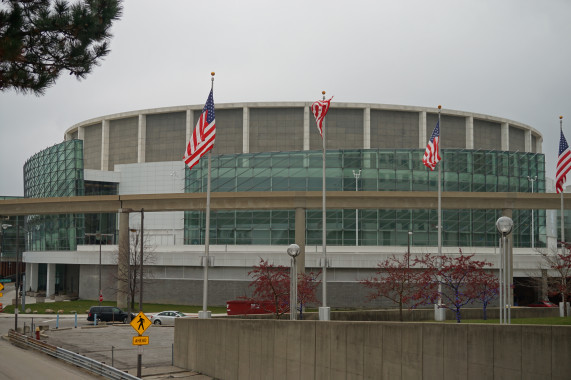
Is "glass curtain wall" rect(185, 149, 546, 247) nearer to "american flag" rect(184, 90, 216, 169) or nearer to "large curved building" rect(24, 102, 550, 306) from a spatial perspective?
"large curved building" rect(24, 102, 550, 306)

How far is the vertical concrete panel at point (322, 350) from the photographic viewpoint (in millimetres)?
20766

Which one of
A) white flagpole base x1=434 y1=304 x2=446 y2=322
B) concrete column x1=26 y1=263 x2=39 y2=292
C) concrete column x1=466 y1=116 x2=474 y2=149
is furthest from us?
concrete column x1=26 y1=263 x2=39 y2=292

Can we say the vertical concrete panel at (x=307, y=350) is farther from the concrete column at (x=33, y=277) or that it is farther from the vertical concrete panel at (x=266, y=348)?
the concrete column at (x=33, y=277)

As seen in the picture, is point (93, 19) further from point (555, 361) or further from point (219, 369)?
point (219, 369)

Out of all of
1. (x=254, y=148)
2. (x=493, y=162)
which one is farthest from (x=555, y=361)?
(x=254, y=148)

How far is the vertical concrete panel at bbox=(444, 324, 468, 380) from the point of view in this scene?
16547mm

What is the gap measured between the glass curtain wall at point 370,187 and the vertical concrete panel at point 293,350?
155 ft

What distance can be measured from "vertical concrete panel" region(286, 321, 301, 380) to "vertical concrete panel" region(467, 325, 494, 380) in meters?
7.06

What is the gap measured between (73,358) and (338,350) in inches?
592

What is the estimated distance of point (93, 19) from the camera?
1565cm

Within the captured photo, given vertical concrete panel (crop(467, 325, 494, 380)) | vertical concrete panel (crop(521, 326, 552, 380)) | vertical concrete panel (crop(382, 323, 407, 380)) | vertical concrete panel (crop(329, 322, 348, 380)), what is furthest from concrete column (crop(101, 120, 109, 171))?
vertical concrete panel (crop(521, 326, 552, 380))

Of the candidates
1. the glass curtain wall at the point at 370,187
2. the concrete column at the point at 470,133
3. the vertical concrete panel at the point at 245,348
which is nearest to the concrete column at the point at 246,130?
the glass curtain wall at the point at 370,187

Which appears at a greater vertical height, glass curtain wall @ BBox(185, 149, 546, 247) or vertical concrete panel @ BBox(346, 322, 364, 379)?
glass curtain wall @ BBox(185, 149, 546, 247)

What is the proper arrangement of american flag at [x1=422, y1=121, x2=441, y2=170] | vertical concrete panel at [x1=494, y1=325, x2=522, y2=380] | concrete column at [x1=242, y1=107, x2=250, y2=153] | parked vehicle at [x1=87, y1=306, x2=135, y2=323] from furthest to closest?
concrete column at [x1=242, y1=107, x2=250, y2=153] → parked vehicle at [x1=87, y1=306, x2=135, y2=323] → american flag at [x1=422, y1=121, x2=441, y2=170] → vertical concrete panel at [x1=494, y1=325, x2=522, y2=380]
